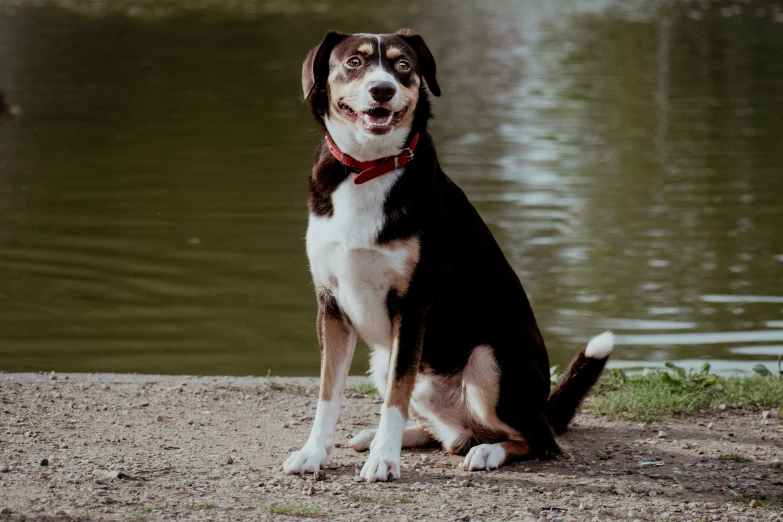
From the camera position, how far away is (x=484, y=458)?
4.86 metres

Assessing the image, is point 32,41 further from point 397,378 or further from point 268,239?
point 397,378

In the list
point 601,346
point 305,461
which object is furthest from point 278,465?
point 601,346

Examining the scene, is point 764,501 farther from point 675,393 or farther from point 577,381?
point 675,393

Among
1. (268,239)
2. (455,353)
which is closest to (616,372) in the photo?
(455,353)

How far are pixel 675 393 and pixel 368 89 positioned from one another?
278 cm

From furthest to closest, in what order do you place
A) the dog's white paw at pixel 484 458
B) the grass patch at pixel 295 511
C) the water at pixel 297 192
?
the water at pixel 297 192 → the dog's white paw at pixel 484 458 → the grass patch at pixel 295 511

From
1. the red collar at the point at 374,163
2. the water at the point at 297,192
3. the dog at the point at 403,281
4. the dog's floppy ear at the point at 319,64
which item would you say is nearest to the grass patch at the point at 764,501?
the dog at the point at 403,281

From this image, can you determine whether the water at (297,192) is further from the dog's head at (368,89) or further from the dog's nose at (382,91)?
the dog's nose at (382,91)

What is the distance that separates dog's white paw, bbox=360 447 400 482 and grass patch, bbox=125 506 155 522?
94 centimetres

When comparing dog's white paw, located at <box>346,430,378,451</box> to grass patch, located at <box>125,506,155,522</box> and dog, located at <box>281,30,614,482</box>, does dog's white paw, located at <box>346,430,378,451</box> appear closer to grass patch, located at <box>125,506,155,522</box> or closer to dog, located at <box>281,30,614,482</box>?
dog, located at <box>281,30,614,482</box>

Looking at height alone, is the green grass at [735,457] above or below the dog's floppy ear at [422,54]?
below

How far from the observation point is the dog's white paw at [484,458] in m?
4.85

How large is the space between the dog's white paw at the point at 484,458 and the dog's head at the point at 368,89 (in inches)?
53.4

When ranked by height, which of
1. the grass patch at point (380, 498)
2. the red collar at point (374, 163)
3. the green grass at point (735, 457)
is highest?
the red collar at point (374, 163)
